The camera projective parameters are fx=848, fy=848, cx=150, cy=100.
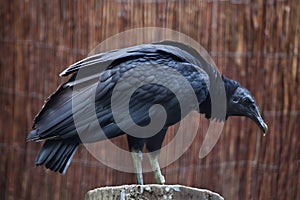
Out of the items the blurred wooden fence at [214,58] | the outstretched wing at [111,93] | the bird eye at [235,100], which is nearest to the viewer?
the outstretched wing at [111,93]

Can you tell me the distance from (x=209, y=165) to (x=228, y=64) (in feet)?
2.19

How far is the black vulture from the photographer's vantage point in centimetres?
389

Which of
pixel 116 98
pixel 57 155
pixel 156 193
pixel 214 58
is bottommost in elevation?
pixel 156 193

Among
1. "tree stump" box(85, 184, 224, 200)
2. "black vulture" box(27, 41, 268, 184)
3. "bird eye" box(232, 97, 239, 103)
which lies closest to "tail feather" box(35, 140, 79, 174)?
"black vulture" box(27, 41, 268, 184)

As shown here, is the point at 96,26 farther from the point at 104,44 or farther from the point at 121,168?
the point at 121,168

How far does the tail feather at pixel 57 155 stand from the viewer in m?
3.89

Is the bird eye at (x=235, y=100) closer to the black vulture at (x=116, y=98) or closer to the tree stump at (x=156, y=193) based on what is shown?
the black vulture at (x=116, y=98)

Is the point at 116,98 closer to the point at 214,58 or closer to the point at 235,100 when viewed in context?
the point at 235,100

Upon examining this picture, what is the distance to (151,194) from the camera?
353cm

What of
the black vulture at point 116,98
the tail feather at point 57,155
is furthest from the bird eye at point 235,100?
the tail feather at point 57,155

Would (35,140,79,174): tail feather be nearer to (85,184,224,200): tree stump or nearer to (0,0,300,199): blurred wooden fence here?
(85,184,224,200): tree stump

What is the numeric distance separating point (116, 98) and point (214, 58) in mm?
1657

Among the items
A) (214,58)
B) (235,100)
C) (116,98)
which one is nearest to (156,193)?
(116,98)

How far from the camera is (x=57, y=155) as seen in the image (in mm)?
3910
